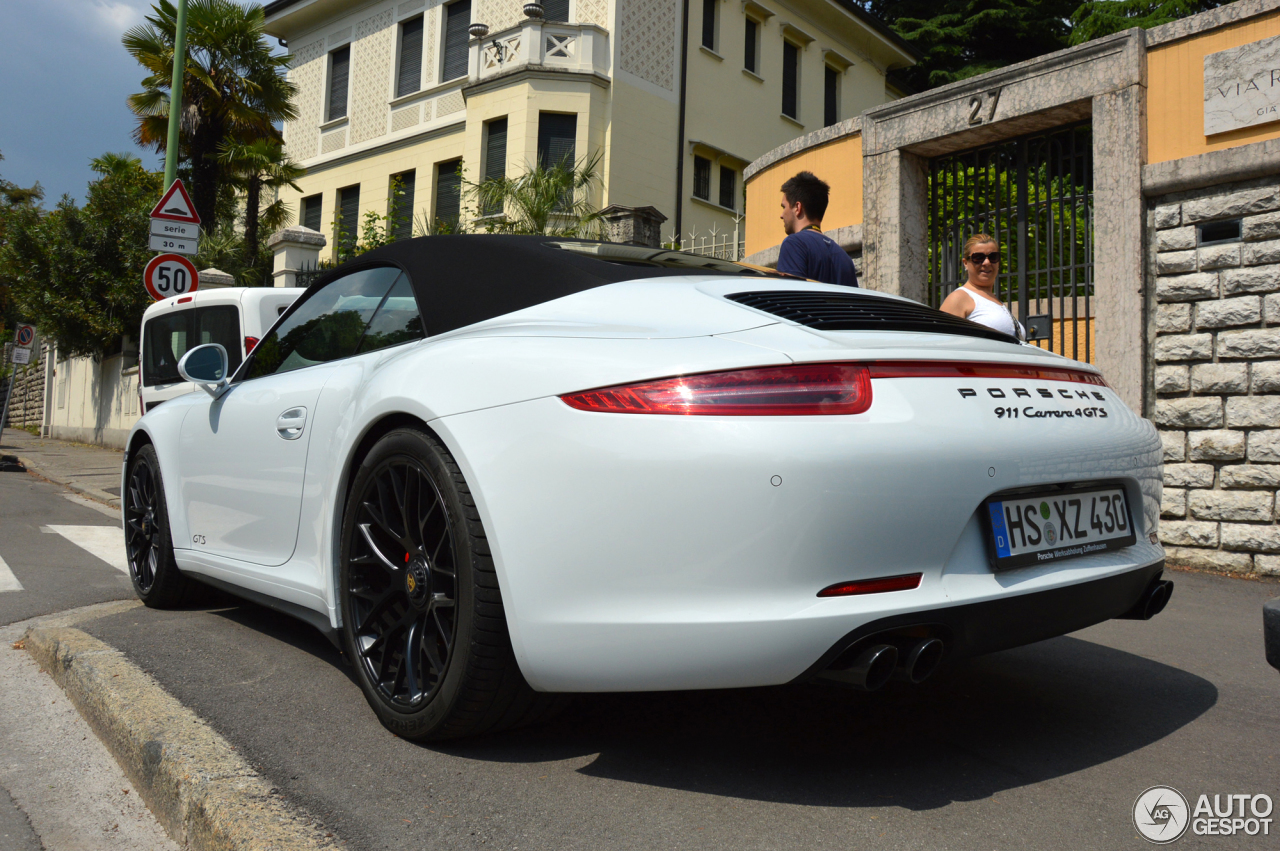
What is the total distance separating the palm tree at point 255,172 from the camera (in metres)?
18.6

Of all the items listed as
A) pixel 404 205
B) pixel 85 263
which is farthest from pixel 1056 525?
pixel 404 205

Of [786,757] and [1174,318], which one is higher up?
[1174,318]

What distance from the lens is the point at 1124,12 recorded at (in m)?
23.0

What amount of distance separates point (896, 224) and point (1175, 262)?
2319 millimetres

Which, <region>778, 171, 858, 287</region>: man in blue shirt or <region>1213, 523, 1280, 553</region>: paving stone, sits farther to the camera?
<region>1213, 523, 1280, 553</region>: paving stone

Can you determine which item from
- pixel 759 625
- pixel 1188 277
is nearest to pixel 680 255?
pixel 759 625

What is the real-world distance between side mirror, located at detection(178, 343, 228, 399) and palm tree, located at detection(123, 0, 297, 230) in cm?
1622

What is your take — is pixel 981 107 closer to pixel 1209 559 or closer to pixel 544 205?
pixel 1209 559

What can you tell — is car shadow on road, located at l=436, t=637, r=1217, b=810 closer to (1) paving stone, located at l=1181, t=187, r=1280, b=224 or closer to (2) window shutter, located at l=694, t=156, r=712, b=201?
(1) paving stone, located at l=1181, t=187, r=1280, b=224

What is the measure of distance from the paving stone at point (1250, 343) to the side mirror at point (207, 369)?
227 inches

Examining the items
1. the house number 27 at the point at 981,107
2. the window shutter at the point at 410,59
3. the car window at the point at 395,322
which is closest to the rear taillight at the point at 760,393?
the car window at the point at 395,322

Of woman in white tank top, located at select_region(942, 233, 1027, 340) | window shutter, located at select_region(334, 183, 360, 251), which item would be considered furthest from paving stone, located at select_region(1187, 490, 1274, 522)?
window shutter, located at select_region(334, 183, 360, 251)

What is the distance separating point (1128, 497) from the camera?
8.23 feet

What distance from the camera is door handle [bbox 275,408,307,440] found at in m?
3.06
